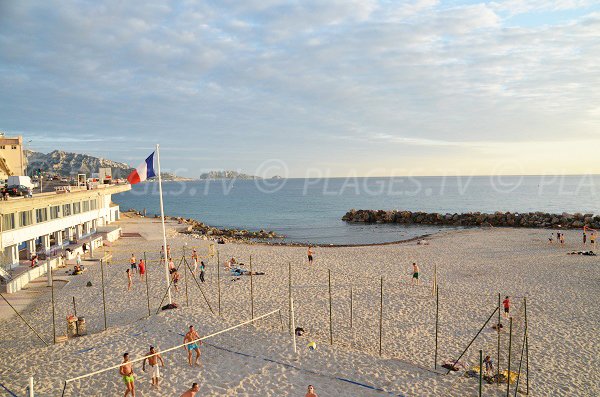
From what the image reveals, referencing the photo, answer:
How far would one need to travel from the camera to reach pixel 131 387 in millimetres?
9492

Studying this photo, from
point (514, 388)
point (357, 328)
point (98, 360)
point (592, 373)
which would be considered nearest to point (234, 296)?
point (357, 328)

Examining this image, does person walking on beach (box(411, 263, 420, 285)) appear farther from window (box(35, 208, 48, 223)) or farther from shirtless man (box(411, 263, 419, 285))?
window (box(35, 208, 48, 223))

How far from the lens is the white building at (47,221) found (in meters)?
20.8

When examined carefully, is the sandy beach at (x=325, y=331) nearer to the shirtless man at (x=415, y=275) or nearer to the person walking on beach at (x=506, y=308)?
the shirtless man at (x=415, y=275)

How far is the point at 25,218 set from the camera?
73.9ft

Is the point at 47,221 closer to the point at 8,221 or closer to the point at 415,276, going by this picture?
the point at 8,221

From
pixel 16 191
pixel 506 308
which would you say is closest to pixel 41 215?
pixel 16 191

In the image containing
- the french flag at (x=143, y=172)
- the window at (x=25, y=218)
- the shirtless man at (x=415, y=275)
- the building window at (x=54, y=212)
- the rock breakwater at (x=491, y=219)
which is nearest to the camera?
the french flag at (x=143, y=172)

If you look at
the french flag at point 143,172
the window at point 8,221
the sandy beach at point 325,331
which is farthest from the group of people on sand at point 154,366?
the window at point 8,221

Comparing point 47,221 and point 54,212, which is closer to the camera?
point 47,221

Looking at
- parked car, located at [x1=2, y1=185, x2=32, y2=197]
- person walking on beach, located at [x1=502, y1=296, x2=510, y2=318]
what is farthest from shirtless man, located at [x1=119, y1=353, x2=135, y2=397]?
parked car, located at [x1=2, y1=185, x2=32, y2=197]

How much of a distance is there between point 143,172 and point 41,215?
43.5 ft

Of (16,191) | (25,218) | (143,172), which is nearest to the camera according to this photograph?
(143,172)

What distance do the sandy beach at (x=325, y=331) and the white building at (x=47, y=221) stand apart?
3.03 metres
